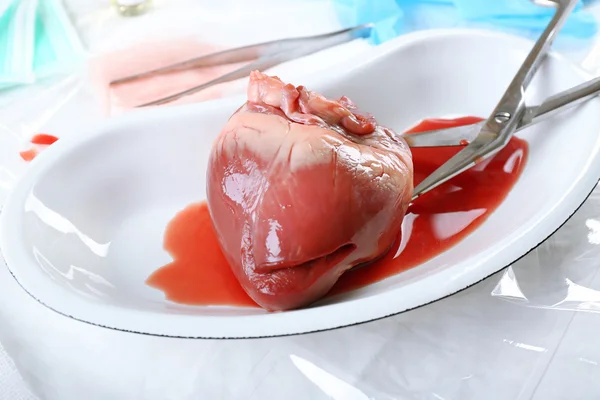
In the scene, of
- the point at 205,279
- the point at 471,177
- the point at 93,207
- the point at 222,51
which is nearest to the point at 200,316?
the point at 205,279

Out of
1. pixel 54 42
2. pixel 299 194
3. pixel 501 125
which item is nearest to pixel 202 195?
pixel 299 194

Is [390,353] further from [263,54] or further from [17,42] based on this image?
[17,42]

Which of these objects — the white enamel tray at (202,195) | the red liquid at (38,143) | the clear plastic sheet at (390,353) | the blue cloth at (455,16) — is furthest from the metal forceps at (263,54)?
the clear plastic sheet at (390,353)

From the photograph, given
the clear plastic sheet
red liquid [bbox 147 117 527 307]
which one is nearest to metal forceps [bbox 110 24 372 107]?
red liquid [bbox 147 117 527 307]

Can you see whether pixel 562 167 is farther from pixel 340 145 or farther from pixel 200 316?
pixel 200 316

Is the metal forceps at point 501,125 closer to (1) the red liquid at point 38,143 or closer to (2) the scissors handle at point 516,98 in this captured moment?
(2) the scissors handle at point 516,98
